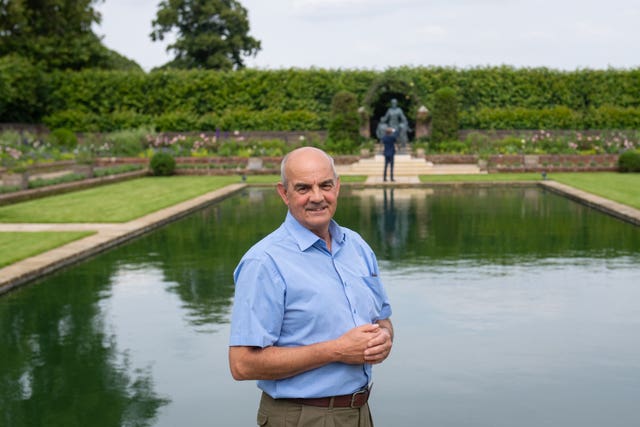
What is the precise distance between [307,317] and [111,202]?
18.6 metres

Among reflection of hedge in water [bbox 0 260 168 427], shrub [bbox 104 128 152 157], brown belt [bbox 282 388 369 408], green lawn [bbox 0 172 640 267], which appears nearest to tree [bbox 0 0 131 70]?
shrub [bbox 104 128 152 157]

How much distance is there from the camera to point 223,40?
196 feet

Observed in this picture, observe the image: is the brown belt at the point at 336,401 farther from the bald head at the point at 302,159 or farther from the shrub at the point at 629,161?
the shrub at the point at 629,161

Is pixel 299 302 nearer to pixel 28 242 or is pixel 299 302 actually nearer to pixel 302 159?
pixel 302 159

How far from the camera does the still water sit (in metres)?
5.83

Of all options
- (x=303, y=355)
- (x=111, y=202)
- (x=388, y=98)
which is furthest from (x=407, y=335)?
(x=388, y=98)

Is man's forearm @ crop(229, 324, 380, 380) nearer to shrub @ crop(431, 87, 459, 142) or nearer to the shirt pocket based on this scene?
the shirt pocket

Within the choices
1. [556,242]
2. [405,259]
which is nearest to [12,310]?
[405,259]

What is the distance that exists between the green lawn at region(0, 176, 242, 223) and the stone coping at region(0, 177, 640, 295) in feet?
1.89

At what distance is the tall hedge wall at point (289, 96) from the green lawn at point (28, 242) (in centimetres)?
2906

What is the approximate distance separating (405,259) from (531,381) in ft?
19.3

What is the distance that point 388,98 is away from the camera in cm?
4378

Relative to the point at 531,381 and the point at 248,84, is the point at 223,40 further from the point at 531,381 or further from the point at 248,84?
the point at 531,381

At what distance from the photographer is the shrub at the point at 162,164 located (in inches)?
1278
